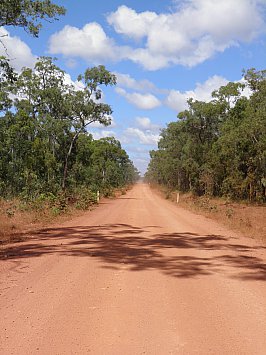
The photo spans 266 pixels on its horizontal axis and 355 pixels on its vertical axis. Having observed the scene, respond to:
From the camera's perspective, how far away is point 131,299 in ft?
18.4

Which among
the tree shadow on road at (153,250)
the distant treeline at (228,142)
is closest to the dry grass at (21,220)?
the tree shadow on road at (153,250)

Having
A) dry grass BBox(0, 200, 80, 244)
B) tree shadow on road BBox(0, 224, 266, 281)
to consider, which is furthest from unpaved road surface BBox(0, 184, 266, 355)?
dry grass BBox(0, 200, 80, 244)

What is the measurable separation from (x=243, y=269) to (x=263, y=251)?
2832 millimetres

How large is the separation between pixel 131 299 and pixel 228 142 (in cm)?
2976

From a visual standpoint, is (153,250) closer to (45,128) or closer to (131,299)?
(131,299)

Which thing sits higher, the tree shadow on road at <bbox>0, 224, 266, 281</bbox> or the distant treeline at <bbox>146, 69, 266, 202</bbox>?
the distant treeline at <bbox>146, 69, 266, 202</bbox>

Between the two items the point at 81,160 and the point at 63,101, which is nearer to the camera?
the point at 63,101

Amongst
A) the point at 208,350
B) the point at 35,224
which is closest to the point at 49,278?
the point at 208,350

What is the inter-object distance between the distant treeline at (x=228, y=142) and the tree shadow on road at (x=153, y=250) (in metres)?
18.1

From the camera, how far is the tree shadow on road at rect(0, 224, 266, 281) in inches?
307

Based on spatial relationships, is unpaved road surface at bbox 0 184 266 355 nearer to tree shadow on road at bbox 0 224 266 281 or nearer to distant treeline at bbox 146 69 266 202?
tree shadow on road at bbox 0 224 266 281

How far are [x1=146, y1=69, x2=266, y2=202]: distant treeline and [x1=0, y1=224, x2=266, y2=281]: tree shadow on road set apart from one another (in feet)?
59.4

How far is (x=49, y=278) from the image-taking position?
677 centimetres

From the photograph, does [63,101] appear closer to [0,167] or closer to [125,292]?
[0,167]
